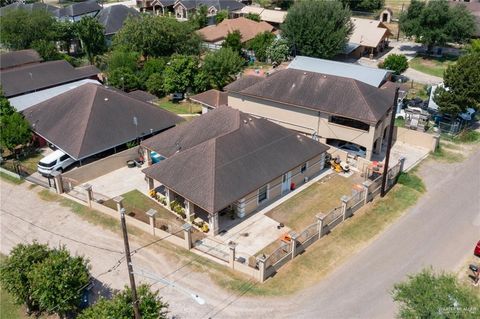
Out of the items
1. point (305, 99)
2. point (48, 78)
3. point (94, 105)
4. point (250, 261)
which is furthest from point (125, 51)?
point (250, 261)

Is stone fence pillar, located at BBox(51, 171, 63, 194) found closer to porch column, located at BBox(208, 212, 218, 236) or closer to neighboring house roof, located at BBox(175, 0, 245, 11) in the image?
porch column, located at BBox(208, 212, 218, 236)

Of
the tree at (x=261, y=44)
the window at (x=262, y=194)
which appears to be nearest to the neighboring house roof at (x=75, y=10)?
the tree at (x=261, y=44)

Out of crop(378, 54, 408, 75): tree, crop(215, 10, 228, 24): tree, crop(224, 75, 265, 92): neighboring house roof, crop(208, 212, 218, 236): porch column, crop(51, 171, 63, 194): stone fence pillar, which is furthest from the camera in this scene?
crop(215, 10, 228, 24): tree

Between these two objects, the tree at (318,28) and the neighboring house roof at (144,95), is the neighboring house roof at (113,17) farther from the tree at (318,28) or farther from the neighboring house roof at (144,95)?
the neighboring house roof at (144,95)

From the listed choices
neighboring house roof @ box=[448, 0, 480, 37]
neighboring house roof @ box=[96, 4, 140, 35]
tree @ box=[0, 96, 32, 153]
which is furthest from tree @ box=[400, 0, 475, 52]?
tree @ box=[0, 96, 32, 153]

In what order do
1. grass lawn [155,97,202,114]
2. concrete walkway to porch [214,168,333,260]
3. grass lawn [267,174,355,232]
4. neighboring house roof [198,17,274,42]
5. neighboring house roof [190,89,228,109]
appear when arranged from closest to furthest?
concrete walkway to porch [214,168,333,260] < grass lawn [267,174,355,232] < neighboring house roof [190,89,228,109] < grass lawn [155,97,202,114] < neighboring house roof [198,17,274,42]

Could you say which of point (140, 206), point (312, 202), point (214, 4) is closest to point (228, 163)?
point (312, 202)

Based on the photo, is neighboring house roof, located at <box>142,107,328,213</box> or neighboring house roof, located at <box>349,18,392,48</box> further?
neighboring house roof, located at <box>349,18,392,48</box>
